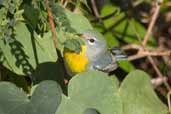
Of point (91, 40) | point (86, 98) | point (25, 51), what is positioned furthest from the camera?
point (91, 40)

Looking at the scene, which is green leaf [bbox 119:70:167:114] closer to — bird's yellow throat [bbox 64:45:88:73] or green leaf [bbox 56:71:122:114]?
green leaf [bbox 56:71:122:114]

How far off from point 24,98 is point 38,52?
493 millimetres

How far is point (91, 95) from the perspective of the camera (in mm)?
1946

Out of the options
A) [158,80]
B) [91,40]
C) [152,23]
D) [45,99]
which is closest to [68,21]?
[45,99]

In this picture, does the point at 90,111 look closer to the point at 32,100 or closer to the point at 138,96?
the point at 32,100

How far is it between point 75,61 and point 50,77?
0.17m

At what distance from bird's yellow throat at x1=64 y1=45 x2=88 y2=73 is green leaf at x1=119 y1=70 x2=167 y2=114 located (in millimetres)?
298

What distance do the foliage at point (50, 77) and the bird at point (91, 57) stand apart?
0.04m

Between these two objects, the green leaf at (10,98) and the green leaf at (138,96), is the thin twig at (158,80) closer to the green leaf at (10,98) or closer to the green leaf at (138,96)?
the green leaf at (138,96)

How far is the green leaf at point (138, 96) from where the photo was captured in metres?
2.14

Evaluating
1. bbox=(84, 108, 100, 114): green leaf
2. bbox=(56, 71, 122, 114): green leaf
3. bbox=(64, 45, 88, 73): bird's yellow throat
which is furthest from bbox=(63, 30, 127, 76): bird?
bbox=(84, 108, 100, 114): green leaf

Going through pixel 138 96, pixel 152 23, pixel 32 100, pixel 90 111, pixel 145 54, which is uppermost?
pixel 32 100

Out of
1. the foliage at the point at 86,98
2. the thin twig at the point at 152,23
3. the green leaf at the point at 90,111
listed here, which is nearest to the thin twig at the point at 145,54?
the thin twig at the point at 152,23

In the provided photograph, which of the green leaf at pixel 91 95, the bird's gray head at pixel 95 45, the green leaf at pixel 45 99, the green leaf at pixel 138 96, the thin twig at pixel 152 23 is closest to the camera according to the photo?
the green leaf at pixel 45 99
